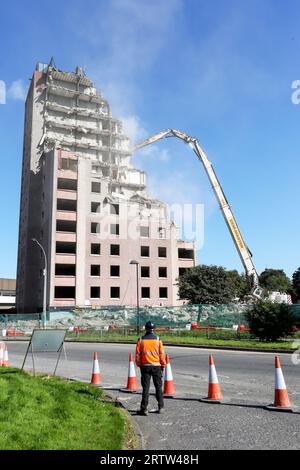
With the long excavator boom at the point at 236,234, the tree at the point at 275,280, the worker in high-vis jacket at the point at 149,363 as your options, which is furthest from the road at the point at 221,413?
the tree at the point at 275,280

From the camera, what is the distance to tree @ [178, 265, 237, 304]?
164ft

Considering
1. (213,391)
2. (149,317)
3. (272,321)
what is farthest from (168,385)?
(149,317)

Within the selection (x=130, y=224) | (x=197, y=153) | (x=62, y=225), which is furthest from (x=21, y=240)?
(x=197, y=153)

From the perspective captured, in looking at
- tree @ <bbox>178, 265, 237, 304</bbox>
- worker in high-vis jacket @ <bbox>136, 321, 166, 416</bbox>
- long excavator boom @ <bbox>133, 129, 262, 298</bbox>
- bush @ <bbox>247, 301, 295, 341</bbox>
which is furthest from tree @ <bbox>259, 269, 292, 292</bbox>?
worker in high-vis jacket @ <bbox>136, 321, 166, 416</bbox>

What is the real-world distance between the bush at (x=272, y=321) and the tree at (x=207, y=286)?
83.6 ft

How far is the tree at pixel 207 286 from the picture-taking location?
50.0 m

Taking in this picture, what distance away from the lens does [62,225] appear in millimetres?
62375

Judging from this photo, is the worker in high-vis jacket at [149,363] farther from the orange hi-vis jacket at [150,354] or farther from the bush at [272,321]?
the bush at [272,321]

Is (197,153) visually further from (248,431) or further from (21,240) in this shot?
(21,240)

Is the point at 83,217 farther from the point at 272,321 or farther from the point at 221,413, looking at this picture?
the point at 221,413

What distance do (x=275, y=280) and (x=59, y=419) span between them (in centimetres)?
9846

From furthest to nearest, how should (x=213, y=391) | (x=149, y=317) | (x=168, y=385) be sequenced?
(x=149, y=317)
(x=168, y=385)
(x=213, y=391)

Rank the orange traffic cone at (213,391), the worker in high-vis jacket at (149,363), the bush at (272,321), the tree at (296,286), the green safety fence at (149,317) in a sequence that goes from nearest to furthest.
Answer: the worker in high-vis jacket at (149,363), the orange traffic cone at (213,391), the bush at (272,321), the green safety fence at (149,317), the tree at (296,286)

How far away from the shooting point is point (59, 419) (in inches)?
256
